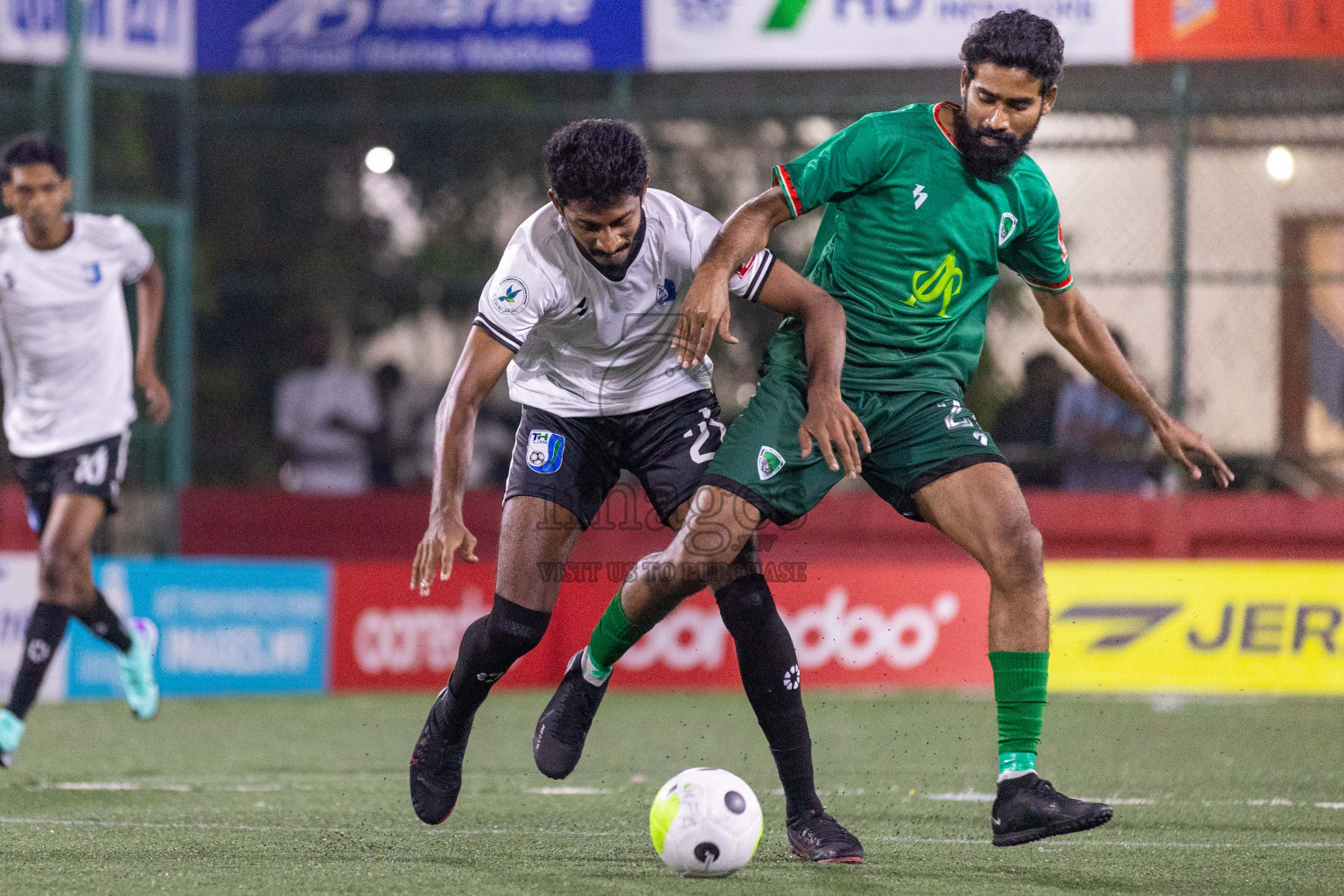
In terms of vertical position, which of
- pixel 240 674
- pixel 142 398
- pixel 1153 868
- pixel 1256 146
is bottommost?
pixel 240 674

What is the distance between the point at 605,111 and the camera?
36.3 ft

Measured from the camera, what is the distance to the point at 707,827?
441cm

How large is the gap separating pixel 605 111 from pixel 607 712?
3.98 metres

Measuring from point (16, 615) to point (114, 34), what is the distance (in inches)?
143

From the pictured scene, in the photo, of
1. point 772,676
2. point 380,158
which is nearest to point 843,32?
point 380,158

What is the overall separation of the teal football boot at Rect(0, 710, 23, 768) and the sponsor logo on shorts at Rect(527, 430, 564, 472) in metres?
2.74

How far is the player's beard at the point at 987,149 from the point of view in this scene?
4746 millimetres

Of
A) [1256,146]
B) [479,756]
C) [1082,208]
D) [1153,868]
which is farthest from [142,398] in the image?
[1153,868]

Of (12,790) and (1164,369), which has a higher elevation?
(1164,369)

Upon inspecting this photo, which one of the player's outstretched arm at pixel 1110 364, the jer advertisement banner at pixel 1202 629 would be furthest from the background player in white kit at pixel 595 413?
the jer advertisement banner at pixel 1202 629

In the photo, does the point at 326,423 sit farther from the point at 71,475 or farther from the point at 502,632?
the point at 502,632

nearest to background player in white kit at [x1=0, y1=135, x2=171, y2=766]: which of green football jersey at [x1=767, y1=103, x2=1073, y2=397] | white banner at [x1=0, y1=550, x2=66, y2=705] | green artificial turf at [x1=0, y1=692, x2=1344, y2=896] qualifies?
green artificial turf at [x1=0, y1=692, x2=1344, y2=896]

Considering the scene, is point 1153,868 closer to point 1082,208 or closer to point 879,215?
point 879,215

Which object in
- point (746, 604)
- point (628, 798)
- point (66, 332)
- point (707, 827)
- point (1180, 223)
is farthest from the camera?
point (1180, 223)
